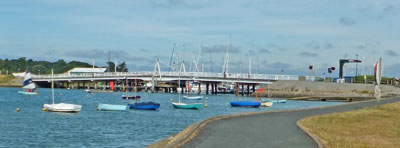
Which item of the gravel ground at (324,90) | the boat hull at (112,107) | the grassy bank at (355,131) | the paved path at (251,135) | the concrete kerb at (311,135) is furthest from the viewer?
the gravel ground at (324,90)

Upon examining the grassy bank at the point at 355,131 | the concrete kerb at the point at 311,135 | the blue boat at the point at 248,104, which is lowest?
the blue boat at the point at 248,104

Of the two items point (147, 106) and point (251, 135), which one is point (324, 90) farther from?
point (251, 135)

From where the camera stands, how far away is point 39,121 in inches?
2356

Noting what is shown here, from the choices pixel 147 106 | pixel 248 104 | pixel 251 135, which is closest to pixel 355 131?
pixel 251 135

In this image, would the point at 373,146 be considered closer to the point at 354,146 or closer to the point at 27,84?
the point at 354,146

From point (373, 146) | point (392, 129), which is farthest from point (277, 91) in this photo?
point (373, 146)

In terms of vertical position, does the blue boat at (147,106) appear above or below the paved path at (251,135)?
below

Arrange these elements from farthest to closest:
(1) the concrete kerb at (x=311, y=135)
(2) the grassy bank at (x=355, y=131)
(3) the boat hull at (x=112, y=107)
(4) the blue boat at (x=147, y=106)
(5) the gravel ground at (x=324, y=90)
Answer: (5) the gravel ground at (x=324, y=90) → (4) the blue boat at (x=147, y=106) → (3) the boat hull at (x=112, y=107) → (2) the grassy bank at (x=355, y=131) → (1) the concrete kerb at (x=311, y=135)

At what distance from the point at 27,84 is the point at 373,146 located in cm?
11723

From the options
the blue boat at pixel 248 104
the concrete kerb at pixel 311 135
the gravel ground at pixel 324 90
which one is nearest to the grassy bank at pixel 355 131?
the concrete kerb at pixel 311 135

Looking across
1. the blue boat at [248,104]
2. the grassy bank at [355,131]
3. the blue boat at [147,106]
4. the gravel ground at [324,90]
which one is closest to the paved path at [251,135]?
the grassy bank at [355,131]

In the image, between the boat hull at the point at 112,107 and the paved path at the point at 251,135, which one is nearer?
the paved path at the point at 251,135

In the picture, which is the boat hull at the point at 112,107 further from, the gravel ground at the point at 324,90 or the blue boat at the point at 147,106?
the gravel ground at the point at 324,90

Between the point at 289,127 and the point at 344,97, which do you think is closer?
the point at 289,127
